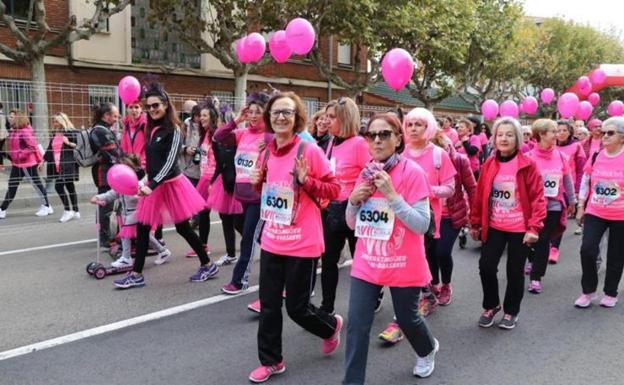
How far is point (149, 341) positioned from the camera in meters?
4.30

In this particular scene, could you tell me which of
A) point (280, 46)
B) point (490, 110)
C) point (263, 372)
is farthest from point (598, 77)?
point (263, 372)

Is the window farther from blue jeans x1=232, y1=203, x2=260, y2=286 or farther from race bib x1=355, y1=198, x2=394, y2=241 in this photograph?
race bib x1=355, y1=198, x2=394, y2=241

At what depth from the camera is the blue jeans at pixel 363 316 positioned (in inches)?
128

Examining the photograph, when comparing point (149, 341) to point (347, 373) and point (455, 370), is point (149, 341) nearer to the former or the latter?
point (347, 373)

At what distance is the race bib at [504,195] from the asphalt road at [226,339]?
3.56 ft

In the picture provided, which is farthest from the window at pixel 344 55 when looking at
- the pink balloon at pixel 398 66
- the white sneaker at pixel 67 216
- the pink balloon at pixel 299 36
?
the white sneaker at pixel 67 216

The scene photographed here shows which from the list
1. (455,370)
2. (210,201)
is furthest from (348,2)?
(455,370)

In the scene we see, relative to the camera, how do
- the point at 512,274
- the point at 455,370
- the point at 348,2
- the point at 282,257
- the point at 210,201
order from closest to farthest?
the point at 282,257 → the point at 455,370 → the point at 512,274 → the point at 210,201 → the point at 348,2

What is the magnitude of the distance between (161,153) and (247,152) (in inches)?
33.3

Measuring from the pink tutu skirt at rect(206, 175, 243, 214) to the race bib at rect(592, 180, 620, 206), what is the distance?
3604 millimetres

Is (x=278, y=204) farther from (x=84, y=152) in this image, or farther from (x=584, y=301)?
(x=84, y=152)

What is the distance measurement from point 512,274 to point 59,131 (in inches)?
320

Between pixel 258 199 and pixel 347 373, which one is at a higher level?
pixel 258 199

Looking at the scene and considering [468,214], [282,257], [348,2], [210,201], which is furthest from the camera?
[348,2]
